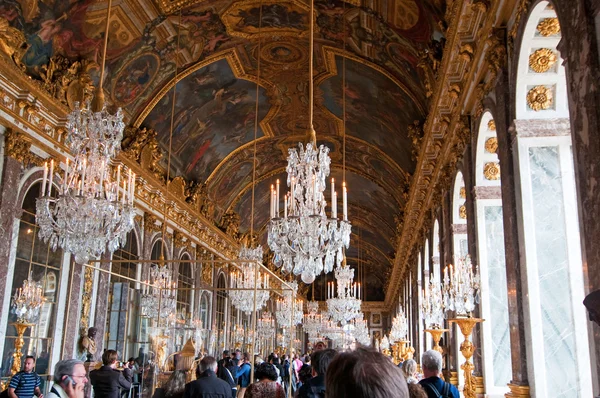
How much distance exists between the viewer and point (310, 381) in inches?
181

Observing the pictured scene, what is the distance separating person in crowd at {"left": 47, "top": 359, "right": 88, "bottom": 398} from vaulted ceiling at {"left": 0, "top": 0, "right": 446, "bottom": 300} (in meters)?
8.80

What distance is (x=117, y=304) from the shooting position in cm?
1468

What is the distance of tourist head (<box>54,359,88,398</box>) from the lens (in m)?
3.47

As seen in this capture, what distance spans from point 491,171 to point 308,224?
4.73 metres

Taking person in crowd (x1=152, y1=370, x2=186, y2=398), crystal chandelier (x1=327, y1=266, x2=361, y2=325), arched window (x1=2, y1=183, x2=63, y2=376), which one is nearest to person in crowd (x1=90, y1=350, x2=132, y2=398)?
person in crowd (x1=152, y1=370, x2=186, y2=398)

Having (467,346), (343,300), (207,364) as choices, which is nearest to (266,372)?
(207,364)

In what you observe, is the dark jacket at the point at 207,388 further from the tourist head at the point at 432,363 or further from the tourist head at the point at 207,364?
the tourist head at the point at 432,363

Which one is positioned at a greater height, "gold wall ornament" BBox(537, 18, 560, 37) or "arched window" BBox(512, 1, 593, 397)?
"gold wall ornament" BBox(537, 18, 560, 37)

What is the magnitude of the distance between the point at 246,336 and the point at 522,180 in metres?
20.1

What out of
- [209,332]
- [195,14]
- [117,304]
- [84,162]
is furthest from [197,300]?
[84,162]

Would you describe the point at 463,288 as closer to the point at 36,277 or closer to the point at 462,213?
the point at 462,213

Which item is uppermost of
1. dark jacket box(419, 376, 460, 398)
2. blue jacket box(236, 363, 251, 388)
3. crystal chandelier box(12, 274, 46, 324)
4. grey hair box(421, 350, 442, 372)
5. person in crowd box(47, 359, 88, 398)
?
crystal chandelier box(12, 274, 46, 324)

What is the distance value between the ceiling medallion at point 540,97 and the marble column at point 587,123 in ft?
6.96

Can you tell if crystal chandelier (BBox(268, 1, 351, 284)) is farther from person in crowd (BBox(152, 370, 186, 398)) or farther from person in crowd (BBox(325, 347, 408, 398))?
person in crowd (BBox(325, 347, 408, 398))
